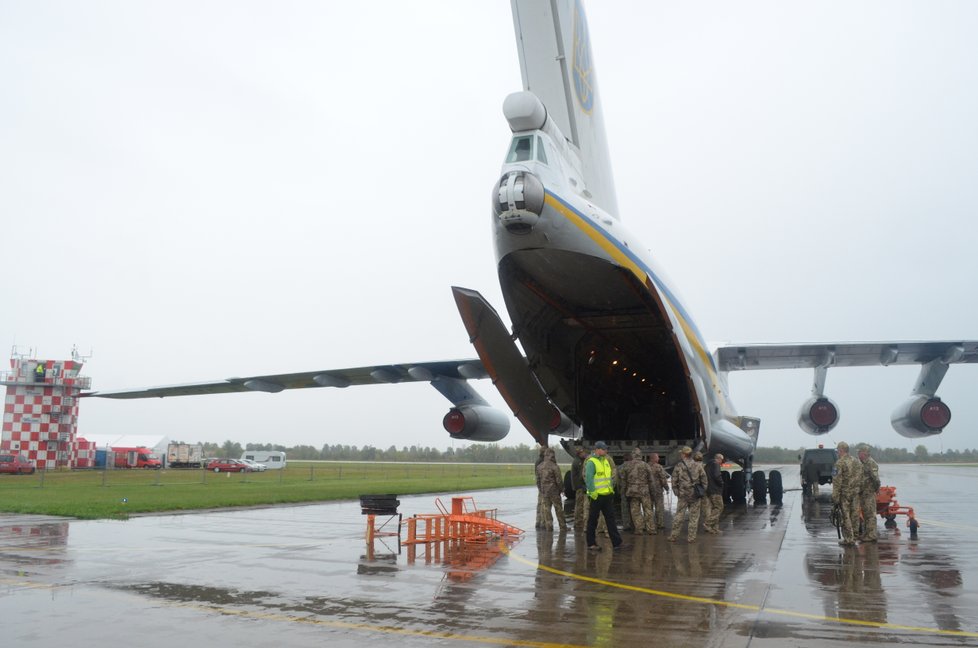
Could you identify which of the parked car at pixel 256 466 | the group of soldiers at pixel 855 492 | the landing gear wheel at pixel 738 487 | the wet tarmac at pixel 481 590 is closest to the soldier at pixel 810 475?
the landing gear wheel at pixel 738 487

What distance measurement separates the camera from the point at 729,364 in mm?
19078

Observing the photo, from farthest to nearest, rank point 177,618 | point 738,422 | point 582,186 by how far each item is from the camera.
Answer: point 738,422 → point 582,186 → point 177,618

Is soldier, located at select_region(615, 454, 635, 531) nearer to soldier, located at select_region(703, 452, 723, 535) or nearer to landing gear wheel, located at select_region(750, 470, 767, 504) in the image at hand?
soldier, located at select_region(703, 452, 723, 535)

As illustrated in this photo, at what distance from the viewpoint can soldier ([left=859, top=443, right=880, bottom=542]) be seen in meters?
9.83

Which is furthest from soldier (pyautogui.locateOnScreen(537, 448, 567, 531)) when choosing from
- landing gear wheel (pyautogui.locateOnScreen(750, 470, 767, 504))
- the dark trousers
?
landing gear wheel (pyautogui.locateOnScreen(750, 470, 767, 504))

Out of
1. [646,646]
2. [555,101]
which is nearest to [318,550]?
[646,646]

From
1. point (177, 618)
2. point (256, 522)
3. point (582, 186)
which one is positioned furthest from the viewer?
point (256, 522)

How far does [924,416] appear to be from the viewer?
14.6 m

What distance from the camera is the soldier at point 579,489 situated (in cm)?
1091

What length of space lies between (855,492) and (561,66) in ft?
25.0

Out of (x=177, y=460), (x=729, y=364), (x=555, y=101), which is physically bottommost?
(x=177, y=460)

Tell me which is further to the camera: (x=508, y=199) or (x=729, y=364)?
(x=729, y=364)

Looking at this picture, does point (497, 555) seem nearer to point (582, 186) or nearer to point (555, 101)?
point (582, 186)

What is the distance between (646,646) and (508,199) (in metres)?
5.25
